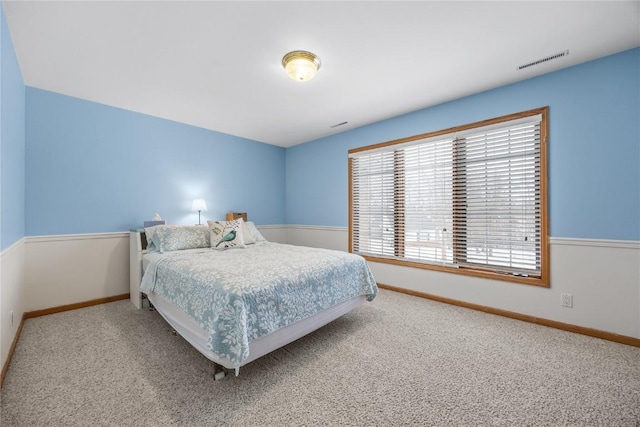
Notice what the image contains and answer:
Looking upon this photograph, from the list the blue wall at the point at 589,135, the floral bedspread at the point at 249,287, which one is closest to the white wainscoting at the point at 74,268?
the floral bedspread at the point at 249,287

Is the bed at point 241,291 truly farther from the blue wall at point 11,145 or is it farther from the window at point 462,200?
the window at point 462,200

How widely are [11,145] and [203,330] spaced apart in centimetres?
213

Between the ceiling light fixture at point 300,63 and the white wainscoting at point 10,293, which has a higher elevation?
the ceiling light fixture at point 300,63

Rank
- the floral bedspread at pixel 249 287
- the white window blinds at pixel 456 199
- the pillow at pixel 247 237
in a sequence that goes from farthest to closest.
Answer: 1. the pillow at pixel 247 237
2. the white window blinds at pixel 456 199
3. the floral bedspread at pixel 249 287

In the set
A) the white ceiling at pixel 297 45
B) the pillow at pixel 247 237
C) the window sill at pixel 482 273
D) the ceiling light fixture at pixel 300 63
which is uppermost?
the white ceiling at pixel 297 45

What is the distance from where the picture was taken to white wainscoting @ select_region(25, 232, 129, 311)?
2727 millimetres

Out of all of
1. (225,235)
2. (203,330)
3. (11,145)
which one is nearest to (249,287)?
(203,330)

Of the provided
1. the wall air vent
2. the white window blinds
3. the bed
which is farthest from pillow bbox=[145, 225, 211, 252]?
the wall air vent

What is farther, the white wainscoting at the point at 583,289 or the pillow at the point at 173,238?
the pillow at the point at 173,238

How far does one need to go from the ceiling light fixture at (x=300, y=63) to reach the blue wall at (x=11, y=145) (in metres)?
1.86

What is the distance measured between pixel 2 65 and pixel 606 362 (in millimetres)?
4737

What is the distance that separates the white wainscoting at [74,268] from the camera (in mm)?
2727

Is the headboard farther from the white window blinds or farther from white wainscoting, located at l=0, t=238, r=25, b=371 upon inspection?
the white window blinds

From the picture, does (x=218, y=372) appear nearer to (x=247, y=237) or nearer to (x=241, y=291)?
(x=241, y=291)
